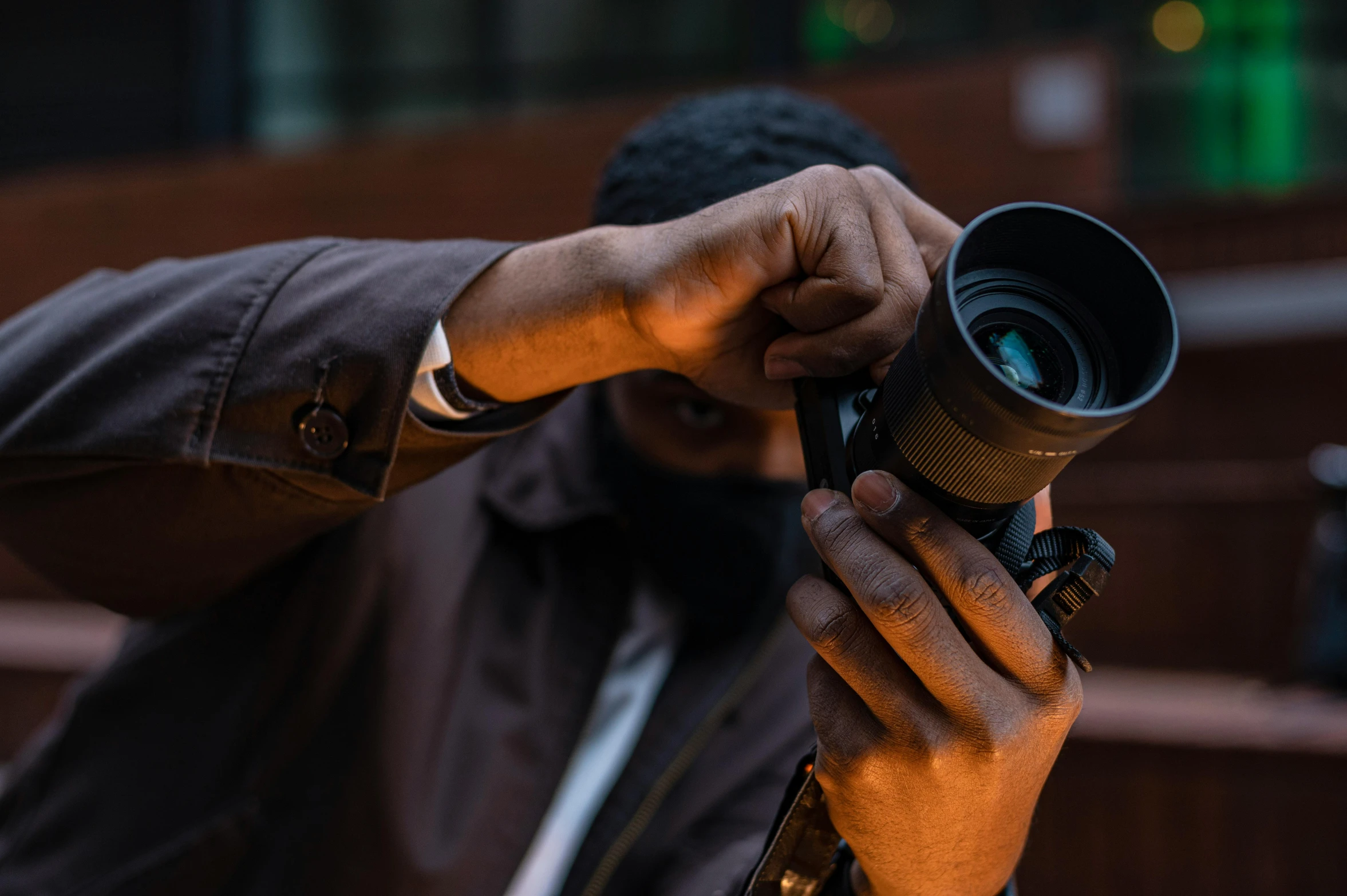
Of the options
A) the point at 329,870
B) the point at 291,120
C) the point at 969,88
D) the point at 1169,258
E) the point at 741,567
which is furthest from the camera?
the point at 291,120

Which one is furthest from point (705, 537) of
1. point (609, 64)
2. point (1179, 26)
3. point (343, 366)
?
point (609, 64)

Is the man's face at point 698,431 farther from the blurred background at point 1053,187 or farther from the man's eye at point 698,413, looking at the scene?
the blurred background at point 1053,187

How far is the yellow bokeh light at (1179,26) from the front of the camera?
2.89 m

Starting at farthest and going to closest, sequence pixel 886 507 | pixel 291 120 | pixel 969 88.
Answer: pixel 291 120 < pixel 969 88 < pixel 886 507

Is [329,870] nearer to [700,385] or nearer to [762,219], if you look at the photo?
[700,385]

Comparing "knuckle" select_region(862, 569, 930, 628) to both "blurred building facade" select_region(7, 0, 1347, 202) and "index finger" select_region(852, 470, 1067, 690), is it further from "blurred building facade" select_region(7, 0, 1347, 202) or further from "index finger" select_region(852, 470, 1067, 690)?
"blurred building facade" select_region(7, 0, 1347, 202)

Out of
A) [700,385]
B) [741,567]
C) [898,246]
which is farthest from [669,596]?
[898,246]

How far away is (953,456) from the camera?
483 millimetres

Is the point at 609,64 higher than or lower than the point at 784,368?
lower

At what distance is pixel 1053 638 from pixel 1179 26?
116 inches

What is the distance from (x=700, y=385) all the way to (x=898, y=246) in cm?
15

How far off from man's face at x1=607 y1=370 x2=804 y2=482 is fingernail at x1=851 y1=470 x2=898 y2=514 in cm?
24

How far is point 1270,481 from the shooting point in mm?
1636

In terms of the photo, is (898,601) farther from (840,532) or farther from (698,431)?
(698,431)
